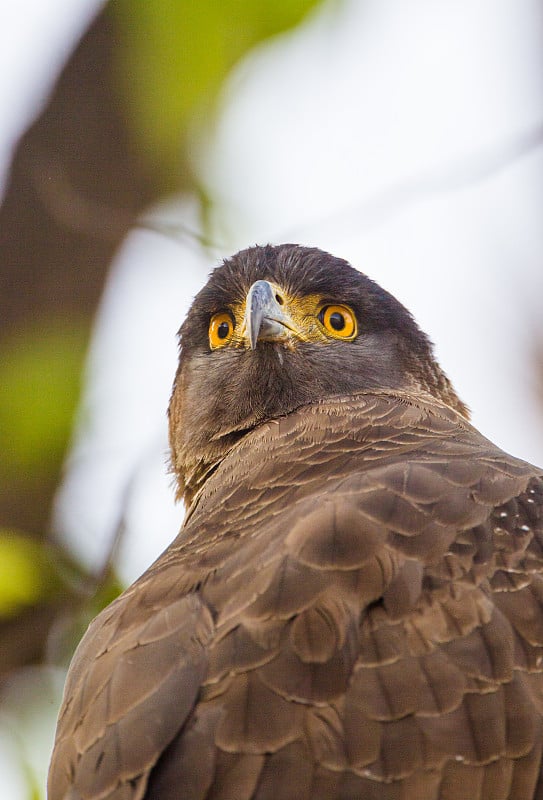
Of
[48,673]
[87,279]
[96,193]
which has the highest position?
[96,193]

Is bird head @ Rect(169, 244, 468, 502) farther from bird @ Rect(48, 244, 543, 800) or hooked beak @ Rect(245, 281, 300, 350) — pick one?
bird @ Rect(48, 244, 543, 800)

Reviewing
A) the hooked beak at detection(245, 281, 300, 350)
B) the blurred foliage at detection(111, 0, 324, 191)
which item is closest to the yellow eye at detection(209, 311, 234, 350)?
the hooked beak at detection(245, 281, 300, 350)

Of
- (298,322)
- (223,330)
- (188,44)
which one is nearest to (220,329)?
(223,330)

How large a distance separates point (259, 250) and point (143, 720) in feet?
10.4

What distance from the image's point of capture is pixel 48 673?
5.93 m

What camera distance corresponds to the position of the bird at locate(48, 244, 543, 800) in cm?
337

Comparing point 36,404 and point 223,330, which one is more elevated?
point 223,330

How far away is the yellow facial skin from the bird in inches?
44.3

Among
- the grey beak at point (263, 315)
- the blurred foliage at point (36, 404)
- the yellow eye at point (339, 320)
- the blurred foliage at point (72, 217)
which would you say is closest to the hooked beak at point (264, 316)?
the grey beak at point (263, 315)

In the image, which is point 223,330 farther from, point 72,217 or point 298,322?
point 72,217

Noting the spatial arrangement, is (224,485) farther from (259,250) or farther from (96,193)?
(96,193)

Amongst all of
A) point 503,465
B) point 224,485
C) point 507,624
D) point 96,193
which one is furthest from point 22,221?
point 507,624

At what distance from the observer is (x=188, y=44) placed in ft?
16.7

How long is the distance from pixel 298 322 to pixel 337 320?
21 cm
